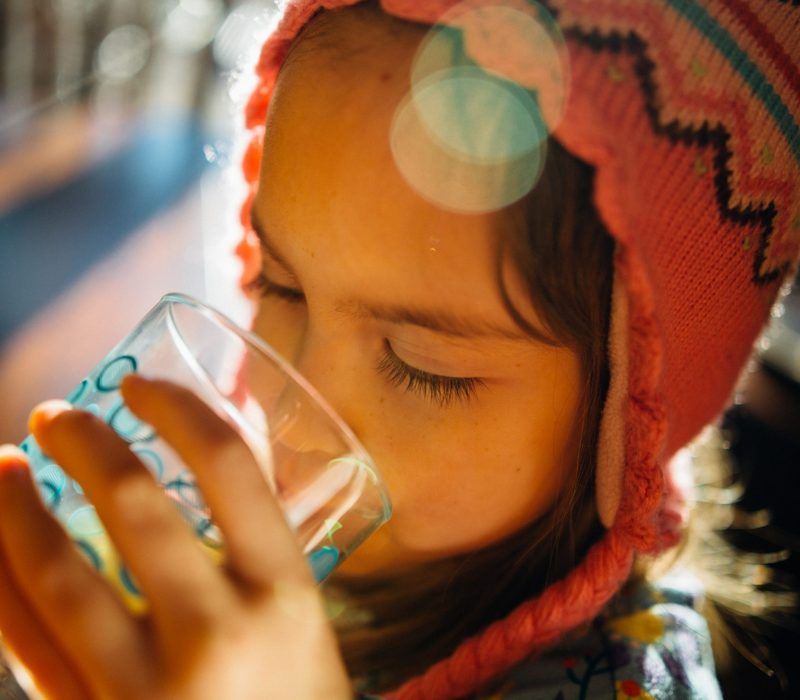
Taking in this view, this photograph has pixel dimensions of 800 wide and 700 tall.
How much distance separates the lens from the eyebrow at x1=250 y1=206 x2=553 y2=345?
0.74m

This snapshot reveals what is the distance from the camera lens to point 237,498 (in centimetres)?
47

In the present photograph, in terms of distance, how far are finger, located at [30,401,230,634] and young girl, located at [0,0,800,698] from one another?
1.7 inches

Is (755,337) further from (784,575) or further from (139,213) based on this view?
(139,213)

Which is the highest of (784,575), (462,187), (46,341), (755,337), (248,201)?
(462,187)

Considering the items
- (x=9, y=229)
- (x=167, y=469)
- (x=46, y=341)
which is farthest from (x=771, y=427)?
(x=9, y=229)

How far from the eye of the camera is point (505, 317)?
0.74 m

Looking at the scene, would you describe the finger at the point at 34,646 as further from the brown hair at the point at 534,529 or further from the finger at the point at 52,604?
the brown hair at the point at 534,529

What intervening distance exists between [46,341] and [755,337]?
151cm

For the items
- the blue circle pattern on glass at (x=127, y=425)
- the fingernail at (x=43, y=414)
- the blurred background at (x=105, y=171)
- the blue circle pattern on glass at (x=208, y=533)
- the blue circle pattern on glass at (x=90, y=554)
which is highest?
the fingernail at (x=43, y=414)

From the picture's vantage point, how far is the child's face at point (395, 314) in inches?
28.7

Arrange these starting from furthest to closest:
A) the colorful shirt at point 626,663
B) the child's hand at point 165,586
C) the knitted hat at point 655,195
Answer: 1. the colorful shirt at point 626,663
2. the knitted hat at point 655,195
3. the child's hand at point 165,586

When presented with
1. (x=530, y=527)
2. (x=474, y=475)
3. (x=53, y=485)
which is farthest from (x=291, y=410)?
(x=530, y=527)

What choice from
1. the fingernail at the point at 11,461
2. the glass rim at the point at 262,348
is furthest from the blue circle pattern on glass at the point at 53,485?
the glass rim at the point at 262,348

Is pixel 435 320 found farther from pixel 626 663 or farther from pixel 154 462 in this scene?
pixel 626 663
